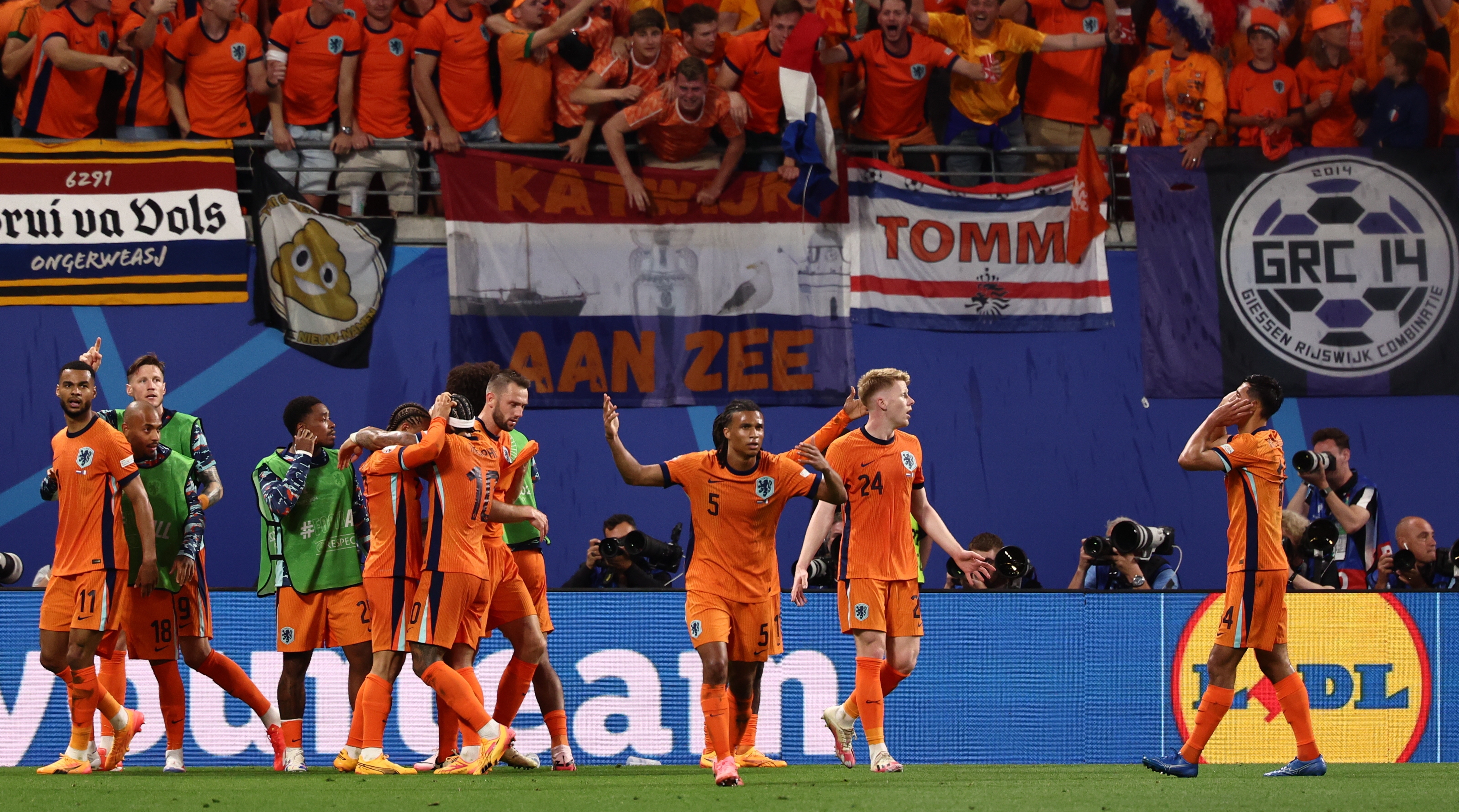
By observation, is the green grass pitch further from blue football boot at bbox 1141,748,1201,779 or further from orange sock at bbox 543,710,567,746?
orange sock at bbox 543,710,567,746

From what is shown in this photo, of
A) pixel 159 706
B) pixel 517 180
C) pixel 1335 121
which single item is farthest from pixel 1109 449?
pixel 159 706

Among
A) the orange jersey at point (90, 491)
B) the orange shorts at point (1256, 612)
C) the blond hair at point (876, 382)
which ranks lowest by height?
the orange shorts at point (1256, 612)

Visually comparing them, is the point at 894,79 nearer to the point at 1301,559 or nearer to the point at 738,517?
the point at 1301,559

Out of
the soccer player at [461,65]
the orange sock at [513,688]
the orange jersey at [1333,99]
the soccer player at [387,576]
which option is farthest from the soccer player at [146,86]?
the orange jersey at [1333,99]

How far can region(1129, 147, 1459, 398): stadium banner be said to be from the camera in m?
14.2

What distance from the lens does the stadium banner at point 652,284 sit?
13.7 meters

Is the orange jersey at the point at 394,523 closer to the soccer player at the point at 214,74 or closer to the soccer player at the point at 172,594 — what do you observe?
the soccer player at the point at 172,594

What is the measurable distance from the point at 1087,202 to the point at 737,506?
717 centimetres

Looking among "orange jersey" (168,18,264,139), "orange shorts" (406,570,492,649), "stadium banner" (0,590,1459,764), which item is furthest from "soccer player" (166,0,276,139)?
"orange shorts" (406,570,492,649)

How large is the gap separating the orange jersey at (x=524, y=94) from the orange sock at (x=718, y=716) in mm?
7523

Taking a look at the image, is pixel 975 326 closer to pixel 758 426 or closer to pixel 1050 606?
pixel 1050 606

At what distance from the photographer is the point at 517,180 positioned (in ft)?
45.3

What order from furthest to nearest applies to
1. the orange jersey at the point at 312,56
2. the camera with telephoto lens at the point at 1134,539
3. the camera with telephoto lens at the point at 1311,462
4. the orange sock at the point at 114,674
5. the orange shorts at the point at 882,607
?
the orange jersey at the point at 312,56 → the camera with telephoto lens at the point at 1311,462 → the camera with telephoto lens at the point at 1134,539 → the orange sock at the point at 114,674 → the orange shorts at the point at 882,607

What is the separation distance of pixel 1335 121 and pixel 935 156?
3.81 m
